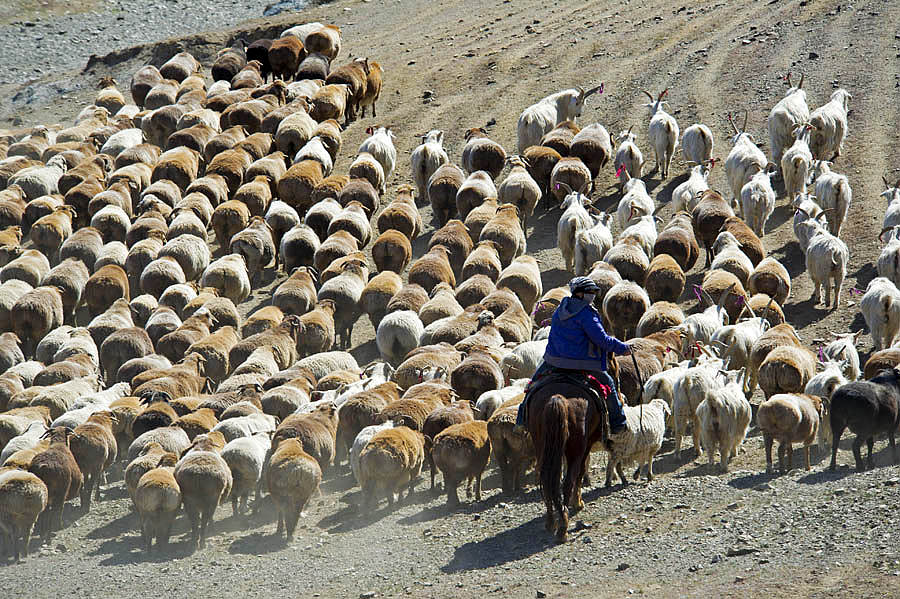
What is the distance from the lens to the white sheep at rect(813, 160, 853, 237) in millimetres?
16781

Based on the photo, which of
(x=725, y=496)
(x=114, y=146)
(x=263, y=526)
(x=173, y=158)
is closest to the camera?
(x=725, y=496)

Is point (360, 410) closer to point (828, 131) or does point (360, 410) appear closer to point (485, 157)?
point (485, 157)

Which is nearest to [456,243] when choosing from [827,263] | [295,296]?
[295,296]

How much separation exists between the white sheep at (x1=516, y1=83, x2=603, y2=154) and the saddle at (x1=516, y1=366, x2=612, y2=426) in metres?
11.9

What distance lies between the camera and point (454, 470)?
10.4 metres

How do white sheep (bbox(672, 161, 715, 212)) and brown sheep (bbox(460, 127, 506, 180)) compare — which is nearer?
white sheep (bbox(672, 161, 715, 212))

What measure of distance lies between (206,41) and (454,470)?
25084mm

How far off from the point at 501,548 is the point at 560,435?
1053 mm

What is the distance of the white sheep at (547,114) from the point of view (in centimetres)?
2116

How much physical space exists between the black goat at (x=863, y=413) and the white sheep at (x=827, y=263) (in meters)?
4.81

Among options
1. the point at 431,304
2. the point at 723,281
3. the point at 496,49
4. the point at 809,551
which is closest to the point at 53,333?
the point at 431,304

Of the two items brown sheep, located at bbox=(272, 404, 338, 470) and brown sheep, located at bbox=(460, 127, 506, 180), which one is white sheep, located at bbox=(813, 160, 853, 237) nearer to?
brown sheep, located at bbox=(460, 127, 506, 180)

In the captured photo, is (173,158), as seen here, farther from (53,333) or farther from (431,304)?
(431,304)

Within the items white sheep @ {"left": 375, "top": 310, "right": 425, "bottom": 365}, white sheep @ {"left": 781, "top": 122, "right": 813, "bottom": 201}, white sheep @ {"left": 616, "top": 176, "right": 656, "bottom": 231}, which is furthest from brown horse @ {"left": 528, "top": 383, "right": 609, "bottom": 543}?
white sheep @ {"left": 781, "top": 122, "right": 813, "bottom": 201}
